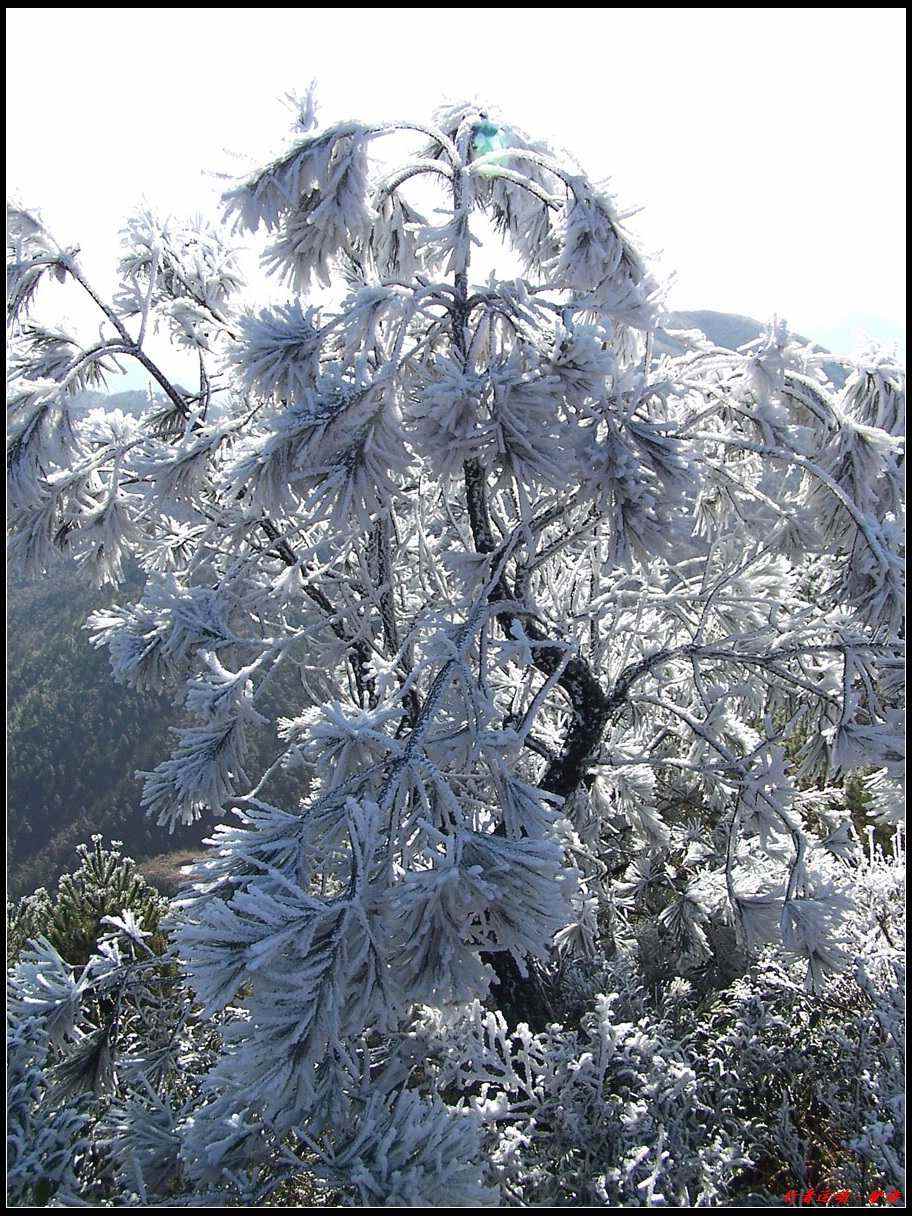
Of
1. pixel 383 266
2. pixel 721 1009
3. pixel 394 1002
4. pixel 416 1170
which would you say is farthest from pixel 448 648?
pixel 721 1009

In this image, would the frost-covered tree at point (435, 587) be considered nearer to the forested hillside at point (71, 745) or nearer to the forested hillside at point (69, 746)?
the forested hillside at point (71, 745)

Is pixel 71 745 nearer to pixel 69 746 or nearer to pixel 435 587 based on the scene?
pixel 69 746

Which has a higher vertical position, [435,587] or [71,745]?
[435,587]

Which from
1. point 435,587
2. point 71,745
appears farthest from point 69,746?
point 435,587

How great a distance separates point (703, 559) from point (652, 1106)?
320 centimetres

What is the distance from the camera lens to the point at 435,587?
219 inches

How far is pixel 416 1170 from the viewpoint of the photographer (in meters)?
2.04

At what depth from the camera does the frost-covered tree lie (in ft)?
7.08

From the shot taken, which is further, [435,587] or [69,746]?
[69,746]

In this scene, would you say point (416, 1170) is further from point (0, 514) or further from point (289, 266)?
point (0, 514)

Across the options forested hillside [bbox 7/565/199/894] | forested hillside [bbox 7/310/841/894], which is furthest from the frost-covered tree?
forested hillside [bbox 7/565/199/894]

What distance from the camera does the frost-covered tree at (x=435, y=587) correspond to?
216cm

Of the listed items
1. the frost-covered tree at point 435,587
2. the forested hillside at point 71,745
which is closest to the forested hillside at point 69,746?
the forested hillside at point 71,745

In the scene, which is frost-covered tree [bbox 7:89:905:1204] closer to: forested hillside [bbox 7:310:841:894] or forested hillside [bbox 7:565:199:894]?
forested hillside [bbox 7:310:841:894]
